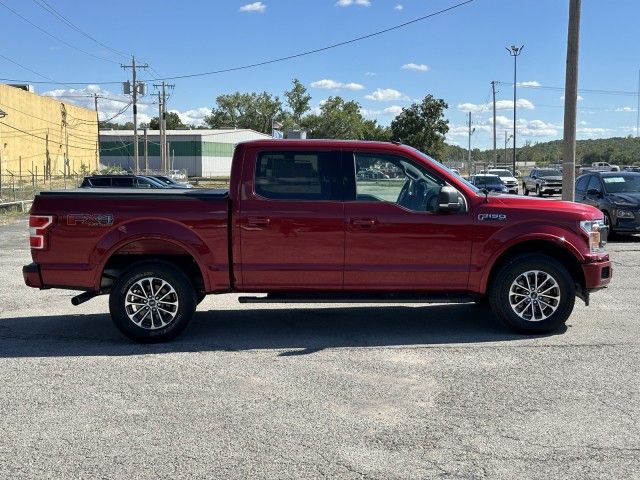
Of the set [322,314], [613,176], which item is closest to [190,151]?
[613,176]

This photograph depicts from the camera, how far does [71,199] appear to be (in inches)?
256

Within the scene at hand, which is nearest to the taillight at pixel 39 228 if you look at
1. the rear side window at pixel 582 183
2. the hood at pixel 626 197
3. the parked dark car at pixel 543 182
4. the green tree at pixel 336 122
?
the hood at pixel 626 197

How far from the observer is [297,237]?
6.54 metres

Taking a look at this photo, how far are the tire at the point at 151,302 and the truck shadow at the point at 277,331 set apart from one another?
5.6 inches

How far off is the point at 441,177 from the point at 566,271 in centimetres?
160

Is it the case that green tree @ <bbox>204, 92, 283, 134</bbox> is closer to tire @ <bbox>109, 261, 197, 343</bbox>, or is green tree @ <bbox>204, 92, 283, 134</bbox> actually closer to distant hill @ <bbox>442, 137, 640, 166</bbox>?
distant hill @ <bbox>442, 137, 640, 166</bbox>

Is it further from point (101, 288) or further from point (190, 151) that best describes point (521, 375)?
point (190, 151)

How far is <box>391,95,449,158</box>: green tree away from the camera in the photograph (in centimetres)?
7112

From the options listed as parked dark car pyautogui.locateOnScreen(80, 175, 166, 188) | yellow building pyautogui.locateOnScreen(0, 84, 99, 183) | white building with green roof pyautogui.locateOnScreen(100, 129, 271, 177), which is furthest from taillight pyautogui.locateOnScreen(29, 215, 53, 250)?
white building with green roof pyautogui.locateOnScreen(100, 129, 271, 177)

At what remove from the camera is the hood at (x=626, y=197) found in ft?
49.8

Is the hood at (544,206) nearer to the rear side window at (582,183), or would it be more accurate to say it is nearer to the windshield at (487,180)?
the rear side window at (582,183)

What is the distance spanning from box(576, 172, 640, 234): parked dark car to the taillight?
12970 millimetres

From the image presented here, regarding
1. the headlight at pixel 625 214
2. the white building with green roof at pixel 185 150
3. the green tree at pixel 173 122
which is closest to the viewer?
the headlight at pixel 625 214

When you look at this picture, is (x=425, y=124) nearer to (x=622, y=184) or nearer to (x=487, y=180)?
(x=487, y=180)
